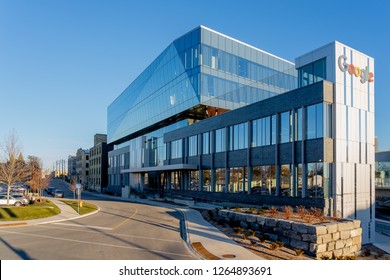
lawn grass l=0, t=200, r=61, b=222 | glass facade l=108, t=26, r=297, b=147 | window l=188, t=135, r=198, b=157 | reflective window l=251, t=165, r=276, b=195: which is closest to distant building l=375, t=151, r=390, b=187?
glass facade l=108, t=26, r=297, b=147

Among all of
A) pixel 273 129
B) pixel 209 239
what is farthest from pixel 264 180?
pixel 209 239

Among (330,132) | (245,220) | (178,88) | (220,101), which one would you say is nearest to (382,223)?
(330,132)

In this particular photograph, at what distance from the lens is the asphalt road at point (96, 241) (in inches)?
539

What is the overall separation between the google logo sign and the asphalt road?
56.8ft

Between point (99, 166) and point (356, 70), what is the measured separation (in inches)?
3041

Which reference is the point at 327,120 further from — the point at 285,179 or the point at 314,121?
the point at 285,179

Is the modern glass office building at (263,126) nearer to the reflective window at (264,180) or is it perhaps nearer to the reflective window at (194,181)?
the reflective window at (264,180)

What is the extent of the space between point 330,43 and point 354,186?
11.1 metres

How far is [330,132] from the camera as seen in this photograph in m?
24.5

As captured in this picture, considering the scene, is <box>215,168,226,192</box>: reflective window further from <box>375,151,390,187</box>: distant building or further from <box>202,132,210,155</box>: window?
<box>375,151,390,187</box>: distant building

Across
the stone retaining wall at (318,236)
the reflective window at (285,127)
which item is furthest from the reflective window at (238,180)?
the stone retaining wall at (318,236)

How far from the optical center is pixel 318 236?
46.4 ft

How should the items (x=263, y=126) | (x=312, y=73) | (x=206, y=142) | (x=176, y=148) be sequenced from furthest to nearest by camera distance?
(x=176, y=148) < (x=206, y=142) < (x=263, y=126) < (x=312, y=73)
